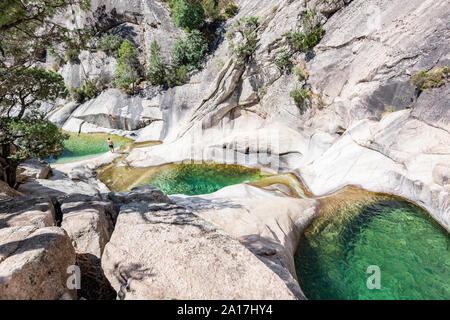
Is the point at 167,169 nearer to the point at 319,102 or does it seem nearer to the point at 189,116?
the point at 189,116

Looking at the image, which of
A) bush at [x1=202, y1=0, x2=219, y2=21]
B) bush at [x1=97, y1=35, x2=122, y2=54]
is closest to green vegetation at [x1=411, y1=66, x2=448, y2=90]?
bush at [x1=202, y1=0, x2=219, y2=21]

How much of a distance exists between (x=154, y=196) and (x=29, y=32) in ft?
21.0

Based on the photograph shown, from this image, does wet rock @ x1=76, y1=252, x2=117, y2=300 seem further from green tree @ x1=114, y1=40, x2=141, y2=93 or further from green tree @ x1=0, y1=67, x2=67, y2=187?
green tree @ x1=114, y1=40, x2=141, y2=93

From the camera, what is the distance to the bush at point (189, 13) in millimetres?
20484

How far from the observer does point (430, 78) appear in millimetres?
8539

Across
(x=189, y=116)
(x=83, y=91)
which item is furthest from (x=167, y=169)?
(x=83, y=91)

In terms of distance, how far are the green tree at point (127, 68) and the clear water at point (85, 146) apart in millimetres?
5713

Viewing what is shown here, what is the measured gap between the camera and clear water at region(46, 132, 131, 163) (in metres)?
17.6

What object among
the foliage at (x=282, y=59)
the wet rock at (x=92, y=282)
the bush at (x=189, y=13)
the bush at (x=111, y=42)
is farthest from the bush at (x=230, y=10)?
the wet rock at (x=92, y=282)

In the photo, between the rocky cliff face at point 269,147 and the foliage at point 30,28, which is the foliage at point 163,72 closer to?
the rocky cliff face at point 269,147

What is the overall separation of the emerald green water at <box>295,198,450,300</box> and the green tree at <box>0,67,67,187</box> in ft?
30.4

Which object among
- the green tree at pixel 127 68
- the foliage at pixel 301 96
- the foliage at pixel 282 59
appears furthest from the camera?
the green tree at pixel 127 68

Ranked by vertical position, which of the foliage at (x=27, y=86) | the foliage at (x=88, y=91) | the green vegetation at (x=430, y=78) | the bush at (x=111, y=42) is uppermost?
the bush at (x=111, y=42)

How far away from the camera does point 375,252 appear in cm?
618
